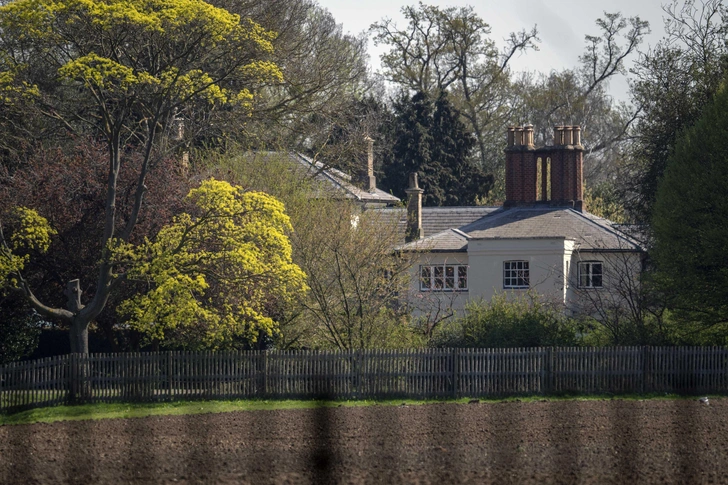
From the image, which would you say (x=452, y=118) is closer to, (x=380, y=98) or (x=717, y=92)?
(x=380, y=98)

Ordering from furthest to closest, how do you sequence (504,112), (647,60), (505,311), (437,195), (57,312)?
1. (504,112)
2. (437,195)
3. (647,60)
4. (505,311)
5. (57,312)

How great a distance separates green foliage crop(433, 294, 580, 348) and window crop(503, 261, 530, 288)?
34.7ft

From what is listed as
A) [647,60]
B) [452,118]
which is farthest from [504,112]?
[647,60]

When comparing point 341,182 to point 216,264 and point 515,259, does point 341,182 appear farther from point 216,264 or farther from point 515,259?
point 216,264

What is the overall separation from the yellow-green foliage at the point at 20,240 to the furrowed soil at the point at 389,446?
15.0 ft

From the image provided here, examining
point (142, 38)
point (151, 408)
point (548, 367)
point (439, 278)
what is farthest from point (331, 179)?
point (151, 408)

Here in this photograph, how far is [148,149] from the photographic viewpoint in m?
27.5

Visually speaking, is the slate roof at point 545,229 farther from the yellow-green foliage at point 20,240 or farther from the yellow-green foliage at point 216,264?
the yellow-green foliage at point 20,240

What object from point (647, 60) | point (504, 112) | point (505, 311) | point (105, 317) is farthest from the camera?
point (504, 112)

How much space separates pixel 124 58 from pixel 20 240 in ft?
19.9

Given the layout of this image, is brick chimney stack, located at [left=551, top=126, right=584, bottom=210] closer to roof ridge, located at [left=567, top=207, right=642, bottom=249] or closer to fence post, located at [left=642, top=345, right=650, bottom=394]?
roof ridge, located at [left=567, top=207, right=642, bottom=249]

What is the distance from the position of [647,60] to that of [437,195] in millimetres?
24126

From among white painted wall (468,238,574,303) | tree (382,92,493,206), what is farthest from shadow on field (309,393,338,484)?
tree (382,92,493,206)

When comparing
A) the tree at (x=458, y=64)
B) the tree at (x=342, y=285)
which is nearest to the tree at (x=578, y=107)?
the tree at (x=458, y=64)
